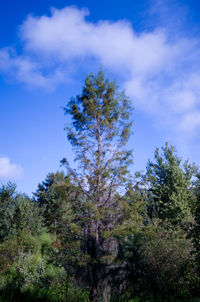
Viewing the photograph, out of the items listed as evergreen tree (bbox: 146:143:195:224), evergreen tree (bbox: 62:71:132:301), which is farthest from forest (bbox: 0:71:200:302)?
evergreen tree (bbox: 146:143:195:224)

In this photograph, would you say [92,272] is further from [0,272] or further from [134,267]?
[0,272]

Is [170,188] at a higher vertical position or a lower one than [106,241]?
higher

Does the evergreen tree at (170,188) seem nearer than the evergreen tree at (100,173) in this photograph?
No

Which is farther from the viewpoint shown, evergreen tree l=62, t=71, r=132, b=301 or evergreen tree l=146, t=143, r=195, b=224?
evergreen tree l=146, t=143, r=195, b=224

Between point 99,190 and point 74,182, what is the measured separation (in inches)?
38.6

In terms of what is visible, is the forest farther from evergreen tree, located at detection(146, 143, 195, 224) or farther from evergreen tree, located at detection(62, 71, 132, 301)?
evergreen tree, located at detection(146, 143, 195, 224)

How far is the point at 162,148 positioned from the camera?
19.6 metres

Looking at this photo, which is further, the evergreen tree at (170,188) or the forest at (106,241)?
the evergreen tree at (170,188)

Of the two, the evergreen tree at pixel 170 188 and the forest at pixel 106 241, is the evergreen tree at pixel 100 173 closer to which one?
the forest at pixel 106 241

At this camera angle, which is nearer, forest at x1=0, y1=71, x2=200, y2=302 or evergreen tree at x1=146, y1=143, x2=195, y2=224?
forest at x1=0, y1=71, x2=200, y2=302

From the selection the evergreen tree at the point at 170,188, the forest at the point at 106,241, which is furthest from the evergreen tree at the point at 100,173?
the evergreen tree at the point at 170,188

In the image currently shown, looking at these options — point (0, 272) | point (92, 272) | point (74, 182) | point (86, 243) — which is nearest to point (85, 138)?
point (74, 182)

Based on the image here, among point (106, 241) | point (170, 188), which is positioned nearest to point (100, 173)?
point (106, 241)

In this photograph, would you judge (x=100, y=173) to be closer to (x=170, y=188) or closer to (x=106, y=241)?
(x=106, y=241)
